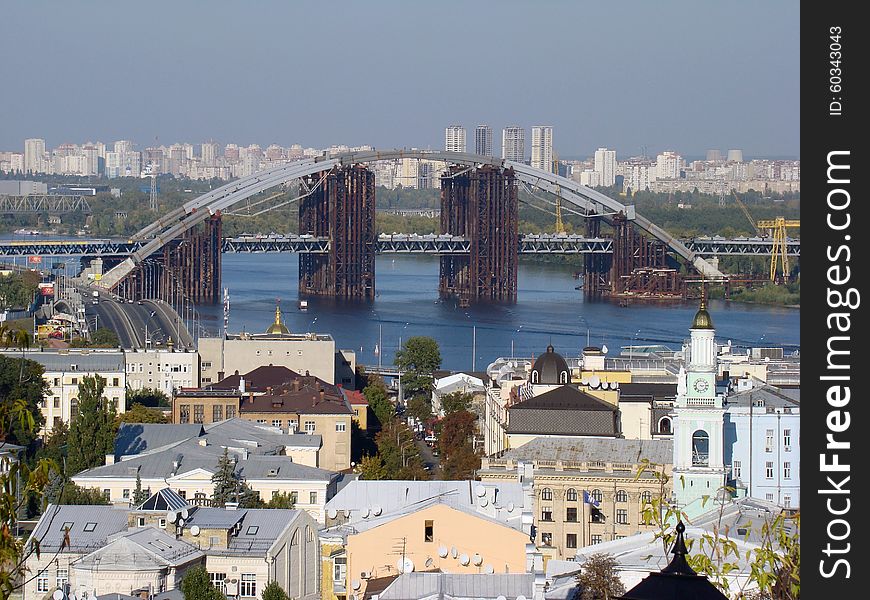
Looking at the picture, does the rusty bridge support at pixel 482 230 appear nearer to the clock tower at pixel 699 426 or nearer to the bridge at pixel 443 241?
the bridge at pixel 443 241

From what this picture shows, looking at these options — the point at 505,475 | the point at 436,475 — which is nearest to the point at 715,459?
the point at 505,475

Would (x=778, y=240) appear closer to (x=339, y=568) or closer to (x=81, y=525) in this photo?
(x=81, y=525)

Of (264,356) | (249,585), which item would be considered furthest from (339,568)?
(264,356)

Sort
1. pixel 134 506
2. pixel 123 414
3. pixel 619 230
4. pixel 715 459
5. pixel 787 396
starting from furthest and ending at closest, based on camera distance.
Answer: pixel 619 230
pixel 123 414
pixel 787 396
pixel 715 459
pixel 134 506

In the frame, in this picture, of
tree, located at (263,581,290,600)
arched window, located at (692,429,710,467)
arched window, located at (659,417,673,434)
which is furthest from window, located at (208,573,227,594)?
arched window, located at (659,417,673,434)

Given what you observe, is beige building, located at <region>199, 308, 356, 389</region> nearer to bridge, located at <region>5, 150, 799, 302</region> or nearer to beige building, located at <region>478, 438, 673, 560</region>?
beige building, located at <region>478, 438, 673, 560</region>
